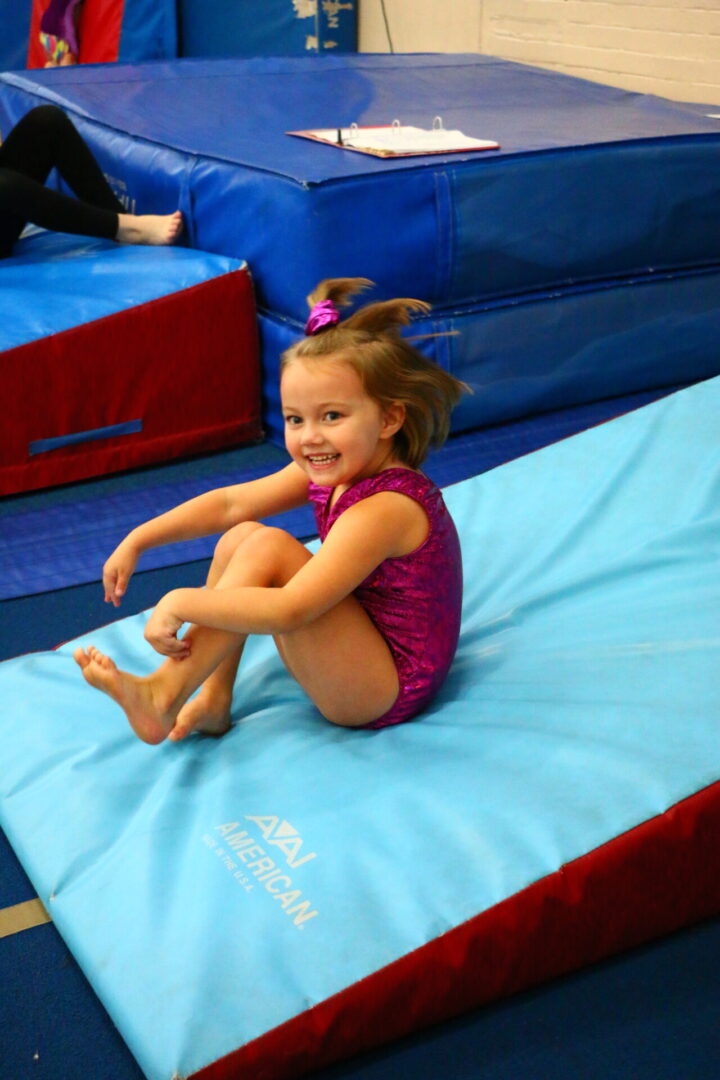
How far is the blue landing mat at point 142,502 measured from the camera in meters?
2.40

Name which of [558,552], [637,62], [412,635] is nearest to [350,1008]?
[412,635]

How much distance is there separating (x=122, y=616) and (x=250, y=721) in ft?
2.16

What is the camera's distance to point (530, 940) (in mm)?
1260

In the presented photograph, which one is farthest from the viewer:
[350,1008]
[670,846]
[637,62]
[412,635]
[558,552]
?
[637,62]

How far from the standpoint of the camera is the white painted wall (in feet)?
12.7

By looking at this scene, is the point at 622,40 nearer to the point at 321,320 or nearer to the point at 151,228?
the point at 151,228

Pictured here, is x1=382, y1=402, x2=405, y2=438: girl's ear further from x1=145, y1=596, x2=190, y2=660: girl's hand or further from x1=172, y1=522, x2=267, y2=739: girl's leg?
x1=145, y1=596, x2=190, y2=660: girl's hand

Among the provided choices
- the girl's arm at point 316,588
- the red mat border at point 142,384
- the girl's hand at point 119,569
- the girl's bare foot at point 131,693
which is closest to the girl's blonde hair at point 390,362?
the girl's arm at point 316,588

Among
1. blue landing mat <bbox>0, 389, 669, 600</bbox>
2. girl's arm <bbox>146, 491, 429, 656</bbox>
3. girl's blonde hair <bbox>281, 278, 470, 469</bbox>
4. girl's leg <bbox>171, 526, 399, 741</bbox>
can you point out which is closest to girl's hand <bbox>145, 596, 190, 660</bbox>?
girl's arm <bbox>146, 491, 429, 656</bbox>

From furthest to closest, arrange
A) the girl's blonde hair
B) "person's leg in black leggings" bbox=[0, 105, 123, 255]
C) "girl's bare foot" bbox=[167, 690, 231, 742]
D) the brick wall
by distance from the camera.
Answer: the brick wall
"person's leg in black leggings" bbox=[0, 105, 123, 255]
"girl's bare foot" bbox=[167, 690, 231, 742]
the girl's blonde hair

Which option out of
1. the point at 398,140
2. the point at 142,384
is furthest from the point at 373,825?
the point at 398,140

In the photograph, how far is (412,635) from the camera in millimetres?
1552

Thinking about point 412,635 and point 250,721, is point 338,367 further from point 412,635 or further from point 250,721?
point 250,721

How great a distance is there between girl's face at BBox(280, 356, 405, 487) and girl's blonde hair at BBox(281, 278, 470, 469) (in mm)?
13
